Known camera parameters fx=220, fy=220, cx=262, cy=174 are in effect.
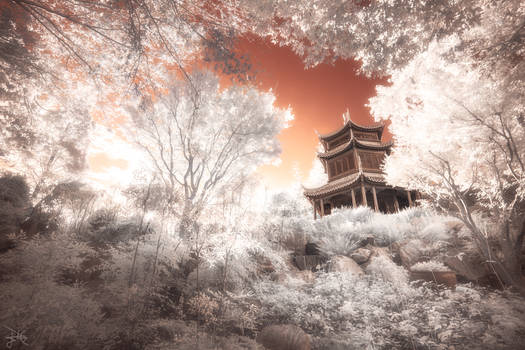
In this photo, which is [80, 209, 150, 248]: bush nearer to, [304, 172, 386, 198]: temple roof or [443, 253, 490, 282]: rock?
[443, 253, 490, 282]: rock

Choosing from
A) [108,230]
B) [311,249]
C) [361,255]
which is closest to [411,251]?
[361,255]

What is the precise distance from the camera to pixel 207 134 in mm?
9500

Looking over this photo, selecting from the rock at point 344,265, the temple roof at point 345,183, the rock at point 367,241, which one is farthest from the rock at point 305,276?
the temple roof at point 345,183

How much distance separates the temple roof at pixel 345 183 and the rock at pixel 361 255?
9.34 metres

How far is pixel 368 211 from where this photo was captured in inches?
479

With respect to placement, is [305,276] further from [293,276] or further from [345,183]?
[345,183]

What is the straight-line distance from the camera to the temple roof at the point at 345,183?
53.6 feet

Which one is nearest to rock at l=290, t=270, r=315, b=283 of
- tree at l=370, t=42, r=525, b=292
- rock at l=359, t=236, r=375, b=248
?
rock at l=359, t=236, r=375, b=248

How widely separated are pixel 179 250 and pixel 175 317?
1.52 meters

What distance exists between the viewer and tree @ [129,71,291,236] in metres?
8.67

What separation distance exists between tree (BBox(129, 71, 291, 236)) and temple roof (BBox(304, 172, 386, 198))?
8.92 m

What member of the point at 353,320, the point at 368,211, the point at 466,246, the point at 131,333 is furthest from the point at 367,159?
the point at 131,333

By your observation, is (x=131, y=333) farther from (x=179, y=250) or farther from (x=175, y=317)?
(x=179, y=250)

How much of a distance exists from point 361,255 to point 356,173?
11.4 meters
